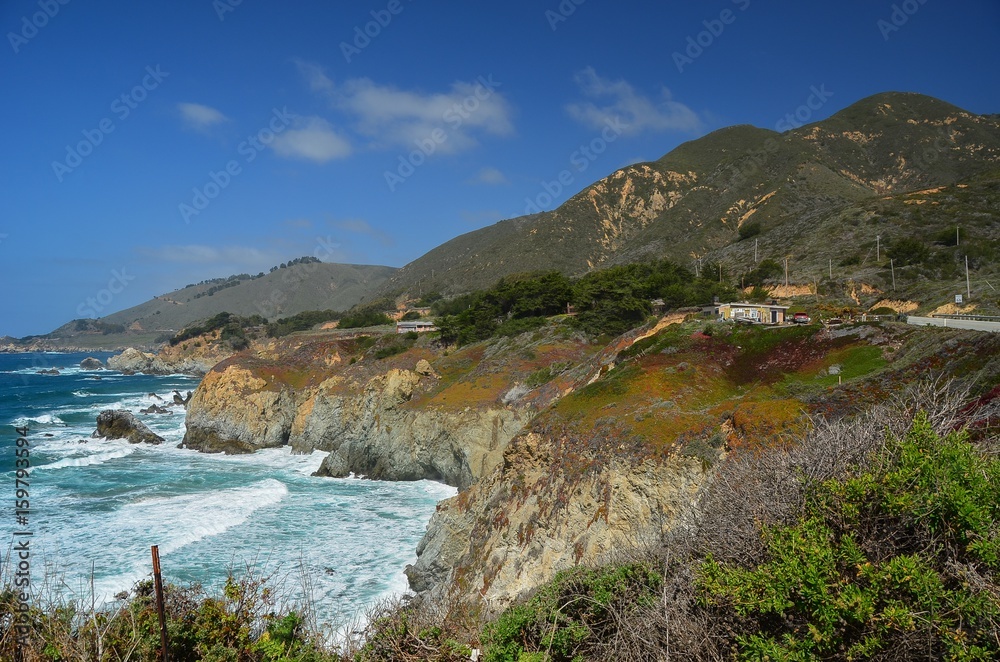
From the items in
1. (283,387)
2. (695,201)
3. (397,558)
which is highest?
(695,201)

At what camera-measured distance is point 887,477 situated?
5562 mm

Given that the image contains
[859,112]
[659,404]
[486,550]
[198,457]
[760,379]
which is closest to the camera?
[486,550]

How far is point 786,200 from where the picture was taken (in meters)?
85.1

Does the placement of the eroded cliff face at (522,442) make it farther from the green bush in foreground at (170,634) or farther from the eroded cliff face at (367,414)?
the green bush in foreground at (170,634)

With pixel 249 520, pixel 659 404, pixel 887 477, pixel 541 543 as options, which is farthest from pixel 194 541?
pixel 887 477

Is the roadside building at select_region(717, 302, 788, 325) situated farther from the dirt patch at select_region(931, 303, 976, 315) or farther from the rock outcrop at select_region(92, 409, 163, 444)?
the rock outcrop at select_region(92, 409, 163, 444)

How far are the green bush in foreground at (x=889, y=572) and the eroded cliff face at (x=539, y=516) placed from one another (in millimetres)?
7524

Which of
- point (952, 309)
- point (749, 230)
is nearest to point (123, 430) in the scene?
point (952, 309)

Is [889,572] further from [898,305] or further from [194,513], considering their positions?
[898,305]

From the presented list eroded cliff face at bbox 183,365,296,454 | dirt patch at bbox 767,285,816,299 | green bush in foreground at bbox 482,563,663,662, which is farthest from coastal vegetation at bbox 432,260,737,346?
green bush in foreground at bbox 482,563,663,662

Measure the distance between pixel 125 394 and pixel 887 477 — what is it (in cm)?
9422

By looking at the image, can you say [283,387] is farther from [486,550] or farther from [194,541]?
[486,550]

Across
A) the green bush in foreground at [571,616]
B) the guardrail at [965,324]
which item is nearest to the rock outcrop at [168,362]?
the guardrail at [965,324]

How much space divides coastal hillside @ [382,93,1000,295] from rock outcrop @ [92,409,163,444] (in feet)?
188
